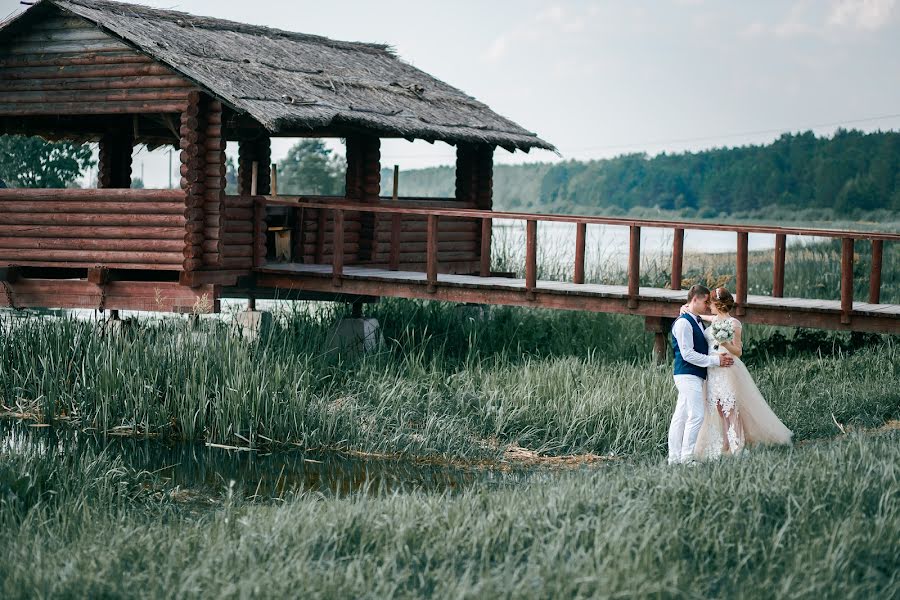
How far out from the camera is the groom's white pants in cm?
1133

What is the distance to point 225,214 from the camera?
1750 cm

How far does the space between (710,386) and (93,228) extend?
9639mm

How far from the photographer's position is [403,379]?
50.4 feet

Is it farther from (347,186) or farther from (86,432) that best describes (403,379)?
(347,186)

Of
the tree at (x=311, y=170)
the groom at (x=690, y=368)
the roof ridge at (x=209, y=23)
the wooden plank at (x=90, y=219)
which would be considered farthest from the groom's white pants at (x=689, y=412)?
the tree at (x=311, y=170)

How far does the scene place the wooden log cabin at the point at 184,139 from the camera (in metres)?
17.1

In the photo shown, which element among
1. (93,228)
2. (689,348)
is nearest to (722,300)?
(689,348)

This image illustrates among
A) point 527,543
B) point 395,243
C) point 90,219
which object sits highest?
point 90,219

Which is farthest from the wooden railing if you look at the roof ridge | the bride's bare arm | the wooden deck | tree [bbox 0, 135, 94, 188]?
tree [bbox 0, 135, 94, 188]

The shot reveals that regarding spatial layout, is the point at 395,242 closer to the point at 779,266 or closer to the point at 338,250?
the point at 338,250

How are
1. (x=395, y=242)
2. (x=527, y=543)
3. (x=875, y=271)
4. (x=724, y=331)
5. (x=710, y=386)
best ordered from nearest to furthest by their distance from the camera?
(x=527, y=543), (x=724, y=331), (x=710, y=386), (x=875, y=271), (x=395, y=242)

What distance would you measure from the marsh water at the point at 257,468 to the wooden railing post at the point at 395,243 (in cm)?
594

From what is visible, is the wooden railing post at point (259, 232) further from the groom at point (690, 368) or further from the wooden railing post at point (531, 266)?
the groom at point (690, 368)

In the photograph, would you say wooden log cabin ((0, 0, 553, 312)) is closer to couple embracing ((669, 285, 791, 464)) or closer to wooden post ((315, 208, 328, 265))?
wooden post ((315, 208, 328, 265))
